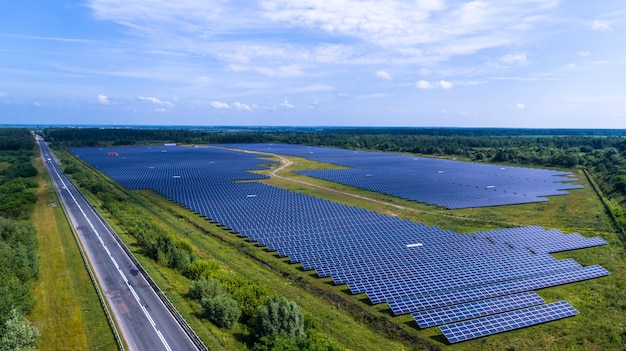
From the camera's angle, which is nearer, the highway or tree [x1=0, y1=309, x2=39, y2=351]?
tree [x1=0, y1=309, x2=39, y2=351]

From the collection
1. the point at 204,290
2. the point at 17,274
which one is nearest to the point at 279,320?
the point at 204,290

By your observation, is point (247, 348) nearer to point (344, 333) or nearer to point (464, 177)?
point (344, 333)

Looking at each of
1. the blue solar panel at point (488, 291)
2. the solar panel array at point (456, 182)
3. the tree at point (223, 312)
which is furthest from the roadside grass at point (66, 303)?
the solar panel array at point (456, 182)

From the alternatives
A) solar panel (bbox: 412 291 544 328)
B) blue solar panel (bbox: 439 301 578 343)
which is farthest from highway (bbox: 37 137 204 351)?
blue solar panel (bbox: 439 301 578 343)

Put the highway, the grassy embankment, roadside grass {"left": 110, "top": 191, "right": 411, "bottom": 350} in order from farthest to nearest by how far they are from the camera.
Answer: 1. the grassy embankment
2. roadside grass {"left": 110, "top": 191, "right": 411, "bottom": 350}
3. the highway

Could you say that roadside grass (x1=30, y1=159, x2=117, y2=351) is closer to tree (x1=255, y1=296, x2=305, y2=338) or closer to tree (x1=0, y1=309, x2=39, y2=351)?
tree (x1=0, y1=309, x2=39, y2=351)

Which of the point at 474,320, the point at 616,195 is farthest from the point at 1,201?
the point at 616,195
